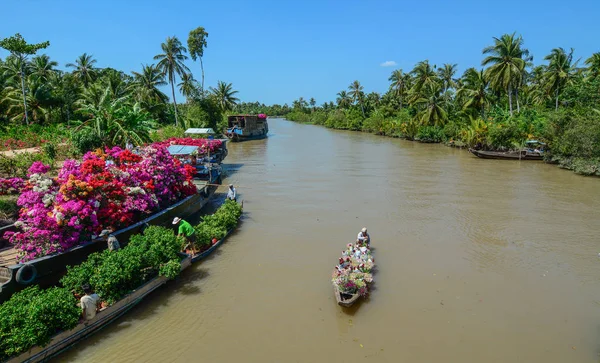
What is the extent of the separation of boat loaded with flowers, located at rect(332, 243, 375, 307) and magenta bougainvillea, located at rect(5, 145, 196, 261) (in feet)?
19.9

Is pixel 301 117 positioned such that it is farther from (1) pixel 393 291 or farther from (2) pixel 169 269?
(2) pixel 169 269

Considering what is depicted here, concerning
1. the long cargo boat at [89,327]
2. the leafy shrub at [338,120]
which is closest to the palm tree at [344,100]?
Answer: the leafy shrub at [338,120]

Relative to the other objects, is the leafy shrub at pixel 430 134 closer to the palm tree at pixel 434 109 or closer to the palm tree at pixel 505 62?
the palm tree at pixel 434 109

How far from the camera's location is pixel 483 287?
920 centimetres

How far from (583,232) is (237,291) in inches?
510

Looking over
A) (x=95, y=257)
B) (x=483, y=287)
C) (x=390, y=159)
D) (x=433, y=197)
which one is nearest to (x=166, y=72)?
(x=390, y=159)

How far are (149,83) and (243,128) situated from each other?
12.9 meters

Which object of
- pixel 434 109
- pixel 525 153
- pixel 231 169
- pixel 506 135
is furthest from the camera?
pixel 434 109

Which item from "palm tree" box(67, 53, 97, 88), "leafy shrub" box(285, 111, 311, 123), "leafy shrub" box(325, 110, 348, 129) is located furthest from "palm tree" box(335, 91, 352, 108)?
"palm tree" box(67, 53, 97, 88)

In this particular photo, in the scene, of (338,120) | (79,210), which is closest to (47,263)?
(79,210)

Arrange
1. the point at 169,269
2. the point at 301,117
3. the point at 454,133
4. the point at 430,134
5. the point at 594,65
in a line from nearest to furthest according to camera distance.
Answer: the point at 169,269 < the point at 594,65 < the point at 454,133 < the point at 430,134 < the point at 301,117

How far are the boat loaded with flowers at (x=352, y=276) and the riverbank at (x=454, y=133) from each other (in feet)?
71.5

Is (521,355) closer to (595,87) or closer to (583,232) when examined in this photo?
(583,232)

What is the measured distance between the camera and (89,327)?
693 cm
